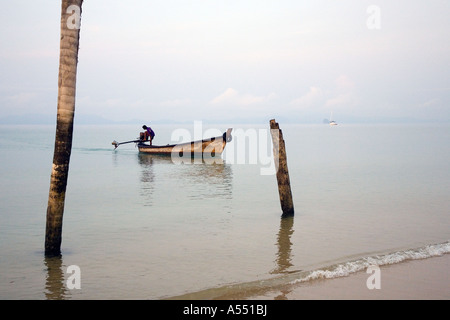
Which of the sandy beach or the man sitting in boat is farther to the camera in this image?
the man sitting in boat

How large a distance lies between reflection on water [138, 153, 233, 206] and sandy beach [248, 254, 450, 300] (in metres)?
9.86

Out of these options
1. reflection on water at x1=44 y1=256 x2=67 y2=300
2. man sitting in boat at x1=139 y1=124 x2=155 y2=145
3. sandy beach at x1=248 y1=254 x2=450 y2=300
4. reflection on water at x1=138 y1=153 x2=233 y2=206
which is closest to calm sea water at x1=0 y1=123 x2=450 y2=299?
reflection on water at x1=44 y1=256 x2=67 y2=300

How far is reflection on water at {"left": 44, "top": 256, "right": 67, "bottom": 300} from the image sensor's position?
797cm

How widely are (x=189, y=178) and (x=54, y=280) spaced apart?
54.0 ft

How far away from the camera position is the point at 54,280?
8703 mm

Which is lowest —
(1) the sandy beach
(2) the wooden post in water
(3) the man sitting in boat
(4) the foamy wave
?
(1) the sandy beach

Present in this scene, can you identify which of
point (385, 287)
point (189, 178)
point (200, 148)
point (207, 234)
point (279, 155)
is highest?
point (200, 148)

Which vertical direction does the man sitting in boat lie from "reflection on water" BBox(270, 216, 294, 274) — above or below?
above

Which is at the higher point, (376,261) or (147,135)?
(147,135)

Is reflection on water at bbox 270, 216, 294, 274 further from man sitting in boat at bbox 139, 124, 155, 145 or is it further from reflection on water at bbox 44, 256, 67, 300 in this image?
man sitting in boat at bbox 139, 124, 155, 145

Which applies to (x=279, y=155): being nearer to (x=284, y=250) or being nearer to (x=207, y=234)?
(x=207, y=234)

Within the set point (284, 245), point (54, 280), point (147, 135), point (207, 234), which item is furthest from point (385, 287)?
point (147, 135)
